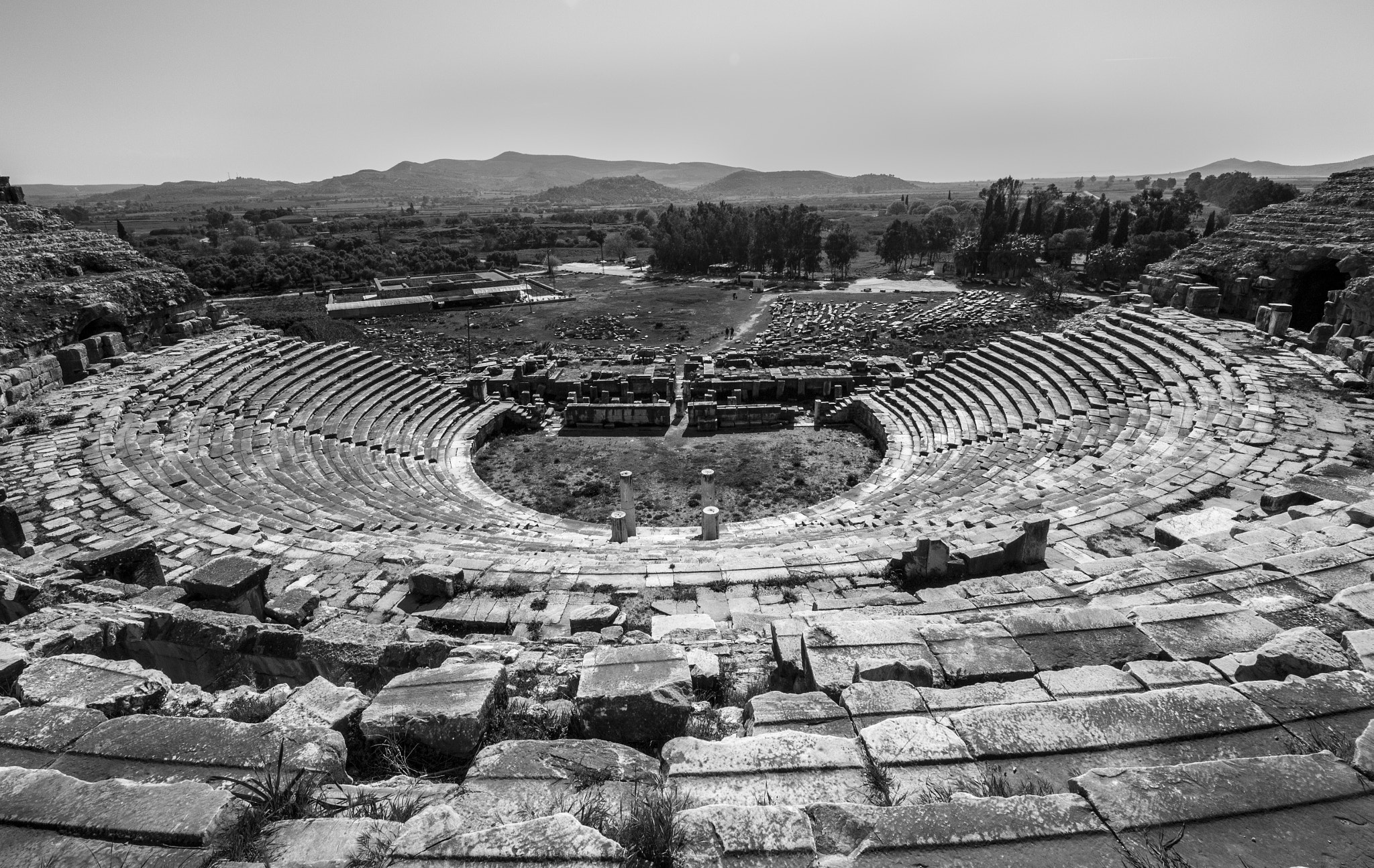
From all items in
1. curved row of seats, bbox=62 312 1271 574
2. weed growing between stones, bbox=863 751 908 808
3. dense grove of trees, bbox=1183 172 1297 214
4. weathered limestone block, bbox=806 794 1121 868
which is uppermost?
dense grove of trees, bbox=1183 172 1297 214

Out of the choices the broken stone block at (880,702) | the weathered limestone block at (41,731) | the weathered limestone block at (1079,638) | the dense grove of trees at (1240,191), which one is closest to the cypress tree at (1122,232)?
the dense grove of trees at (1240,191)

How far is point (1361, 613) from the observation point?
606cm

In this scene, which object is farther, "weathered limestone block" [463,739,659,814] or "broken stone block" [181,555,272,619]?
"broken stone block" [181,555,272,619]

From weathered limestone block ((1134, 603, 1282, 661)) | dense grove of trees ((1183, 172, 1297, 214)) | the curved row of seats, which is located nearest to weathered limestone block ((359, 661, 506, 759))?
weathered limestone block ((1134, 603, 1282, 661))

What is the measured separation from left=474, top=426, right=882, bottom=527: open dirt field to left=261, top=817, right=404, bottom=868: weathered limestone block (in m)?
13.9

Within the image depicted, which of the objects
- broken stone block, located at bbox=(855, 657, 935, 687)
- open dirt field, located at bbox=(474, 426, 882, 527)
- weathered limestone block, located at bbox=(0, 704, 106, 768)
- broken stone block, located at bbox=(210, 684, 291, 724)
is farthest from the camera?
open dirt field, located at bbox=(474, 426, 882, 527)

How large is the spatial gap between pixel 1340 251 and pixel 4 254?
144 ft

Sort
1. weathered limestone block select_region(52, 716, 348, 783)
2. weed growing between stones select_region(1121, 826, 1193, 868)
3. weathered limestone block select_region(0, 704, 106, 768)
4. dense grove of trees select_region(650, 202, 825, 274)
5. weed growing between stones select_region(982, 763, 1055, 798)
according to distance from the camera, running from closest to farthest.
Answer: weed growing between stones select_region(1121, 826, 1193, 868) → weed growing between stones select_region(982, 763, 1055, 798) → weathered limestone block select_region(52, 716, 348, 783) → weathered limestone block select_region(0, 704, 106, 768) → dense grove of trees select_region(650, 202, 825, 274)

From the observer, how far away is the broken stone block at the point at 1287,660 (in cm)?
489

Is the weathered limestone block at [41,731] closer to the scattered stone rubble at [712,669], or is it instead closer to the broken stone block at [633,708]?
the scattered stone rubble at [712,669]

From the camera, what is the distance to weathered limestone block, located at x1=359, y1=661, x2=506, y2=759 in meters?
4.46

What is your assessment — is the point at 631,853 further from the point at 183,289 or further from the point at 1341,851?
the point at 183,289

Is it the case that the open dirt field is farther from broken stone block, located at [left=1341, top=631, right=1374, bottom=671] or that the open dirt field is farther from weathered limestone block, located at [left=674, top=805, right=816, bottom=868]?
weathered limestone block, located at [left=674, top=805, right=816, bottom=868]

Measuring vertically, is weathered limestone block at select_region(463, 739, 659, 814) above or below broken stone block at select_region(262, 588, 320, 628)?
above
